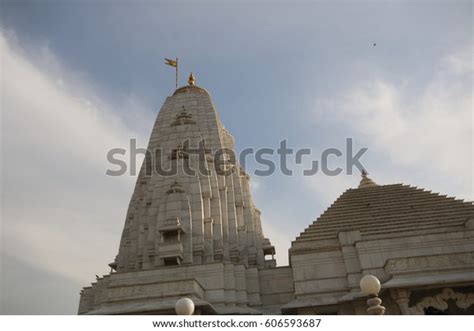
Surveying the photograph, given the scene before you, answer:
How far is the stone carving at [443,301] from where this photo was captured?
54.3 ft

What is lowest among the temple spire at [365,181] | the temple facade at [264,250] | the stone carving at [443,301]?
the stone carving at [443,301]

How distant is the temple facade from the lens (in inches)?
706

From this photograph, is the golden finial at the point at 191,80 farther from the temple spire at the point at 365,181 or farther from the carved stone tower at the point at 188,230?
the temple spire at the point at 365,181

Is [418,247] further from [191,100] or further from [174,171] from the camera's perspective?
[191,100]

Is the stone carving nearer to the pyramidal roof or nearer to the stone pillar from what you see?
the stone pillar

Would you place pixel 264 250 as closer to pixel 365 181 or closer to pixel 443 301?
pixel 365 181

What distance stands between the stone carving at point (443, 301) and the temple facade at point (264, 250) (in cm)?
4

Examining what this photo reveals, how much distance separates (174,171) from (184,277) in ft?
27.9

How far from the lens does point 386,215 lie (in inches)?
872

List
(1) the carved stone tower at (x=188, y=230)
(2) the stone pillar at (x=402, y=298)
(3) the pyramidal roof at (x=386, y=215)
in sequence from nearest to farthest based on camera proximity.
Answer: (2) the stone pillar at (x=402, y=298) < (3) the pyramidal roof at (x=386, y=215) < (1) the carved stone tower at (x=188, y=230)

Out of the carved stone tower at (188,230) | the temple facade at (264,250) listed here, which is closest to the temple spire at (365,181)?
the temple facade at (264,250)

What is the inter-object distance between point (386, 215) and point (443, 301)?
6.15m

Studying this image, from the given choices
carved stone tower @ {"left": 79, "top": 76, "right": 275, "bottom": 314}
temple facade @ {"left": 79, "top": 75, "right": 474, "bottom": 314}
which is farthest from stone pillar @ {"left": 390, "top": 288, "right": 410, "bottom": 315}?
carved stone tower @ {"left": 79, "top": 76, "right": 275, "bottom": 314}
